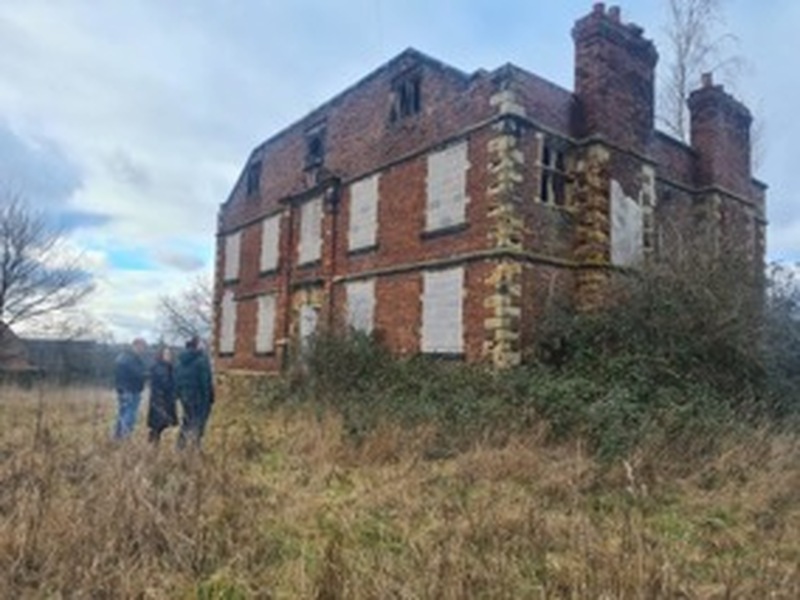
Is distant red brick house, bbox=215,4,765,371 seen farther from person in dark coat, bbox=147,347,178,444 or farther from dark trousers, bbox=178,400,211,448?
person in dark coat, bbox=147,347,178,444

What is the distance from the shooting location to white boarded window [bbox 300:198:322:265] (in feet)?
67.7

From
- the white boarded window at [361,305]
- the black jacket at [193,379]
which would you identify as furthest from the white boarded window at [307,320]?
the black jacket at [193,379]

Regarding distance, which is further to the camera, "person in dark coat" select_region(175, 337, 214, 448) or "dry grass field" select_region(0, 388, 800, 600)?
"person in dark coat" select_region(175, 337, 214, 448)

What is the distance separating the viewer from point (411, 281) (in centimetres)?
1661

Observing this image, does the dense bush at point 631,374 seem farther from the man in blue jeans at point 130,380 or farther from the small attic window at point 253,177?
the small attic window at point 253,177

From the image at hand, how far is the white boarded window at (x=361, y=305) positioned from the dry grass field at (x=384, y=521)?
8444mm

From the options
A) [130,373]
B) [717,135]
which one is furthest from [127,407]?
[717,135]

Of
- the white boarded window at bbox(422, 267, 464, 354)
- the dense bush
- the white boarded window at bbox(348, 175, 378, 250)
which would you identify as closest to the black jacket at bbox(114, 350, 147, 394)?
the dense bush

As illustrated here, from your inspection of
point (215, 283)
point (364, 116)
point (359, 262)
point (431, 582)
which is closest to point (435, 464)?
point (431, 582)

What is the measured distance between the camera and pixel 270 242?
76.8 feet

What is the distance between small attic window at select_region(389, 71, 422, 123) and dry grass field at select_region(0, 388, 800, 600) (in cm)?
1080

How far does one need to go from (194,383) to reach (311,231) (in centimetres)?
1171

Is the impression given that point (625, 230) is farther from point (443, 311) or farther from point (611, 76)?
point (443, 311)

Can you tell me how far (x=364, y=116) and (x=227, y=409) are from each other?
9178 mm
